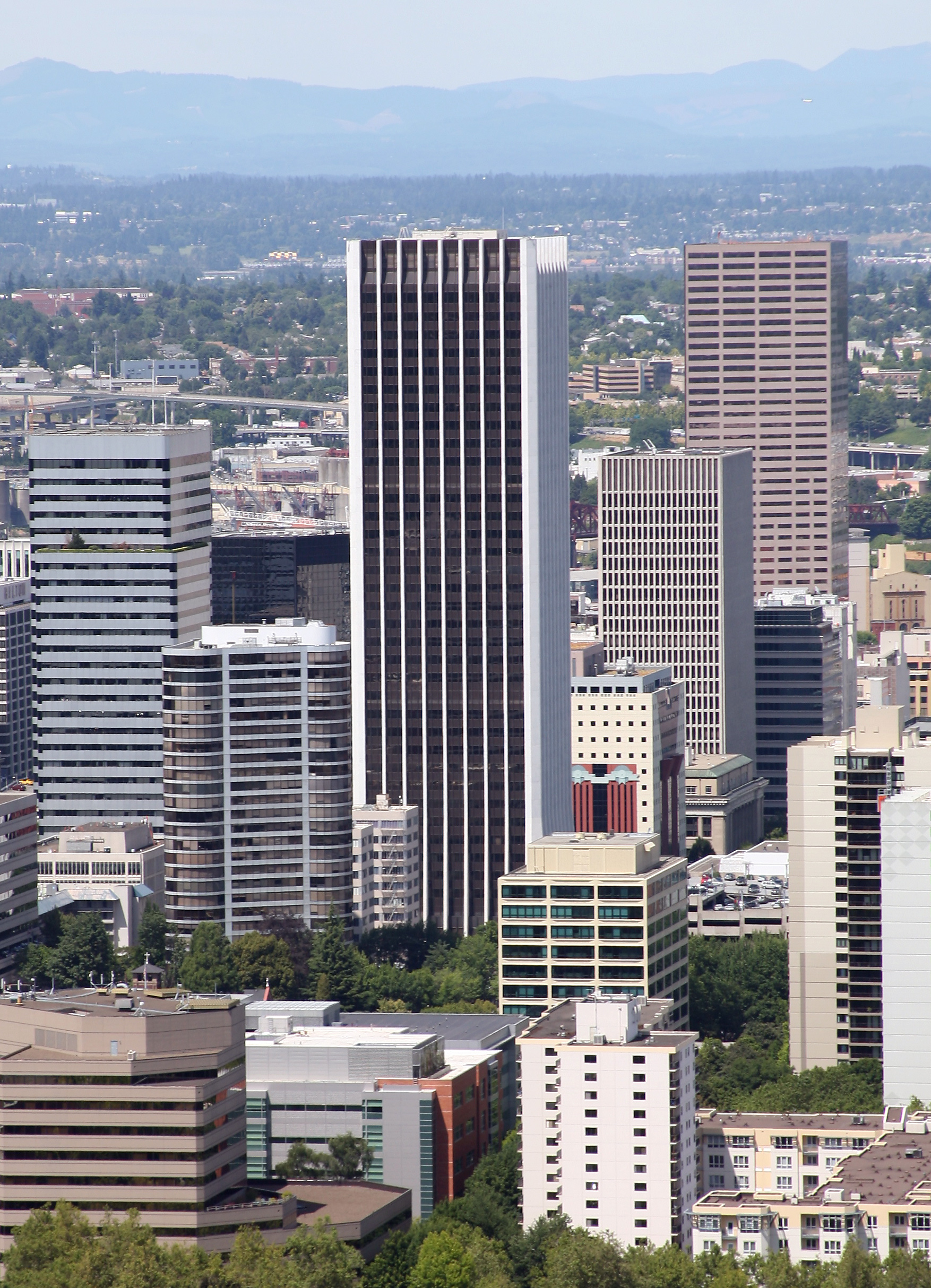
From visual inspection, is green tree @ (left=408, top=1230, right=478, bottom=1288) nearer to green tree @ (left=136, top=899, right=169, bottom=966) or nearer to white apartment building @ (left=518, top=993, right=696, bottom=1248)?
white apartment building @ (left=518, top=993, right=696, bottom=1248)

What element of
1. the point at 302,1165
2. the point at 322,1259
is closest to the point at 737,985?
the point at 302,1165

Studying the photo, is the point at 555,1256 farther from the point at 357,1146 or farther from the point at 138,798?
the point at 138,798

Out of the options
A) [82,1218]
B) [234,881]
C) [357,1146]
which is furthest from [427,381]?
[82,1218]

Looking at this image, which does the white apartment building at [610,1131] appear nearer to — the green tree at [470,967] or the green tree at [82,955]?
the green tree at [470,967]

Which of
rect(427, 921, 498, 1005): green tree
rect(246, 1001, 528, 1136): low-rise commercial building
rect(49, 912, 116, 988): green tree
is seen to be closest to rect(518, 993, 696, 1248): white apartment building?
rect(246, 1001, 528, 1136): low-rise commercial building

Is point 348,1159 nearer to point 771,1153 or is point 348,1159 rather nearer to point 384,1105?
point 384,1105
